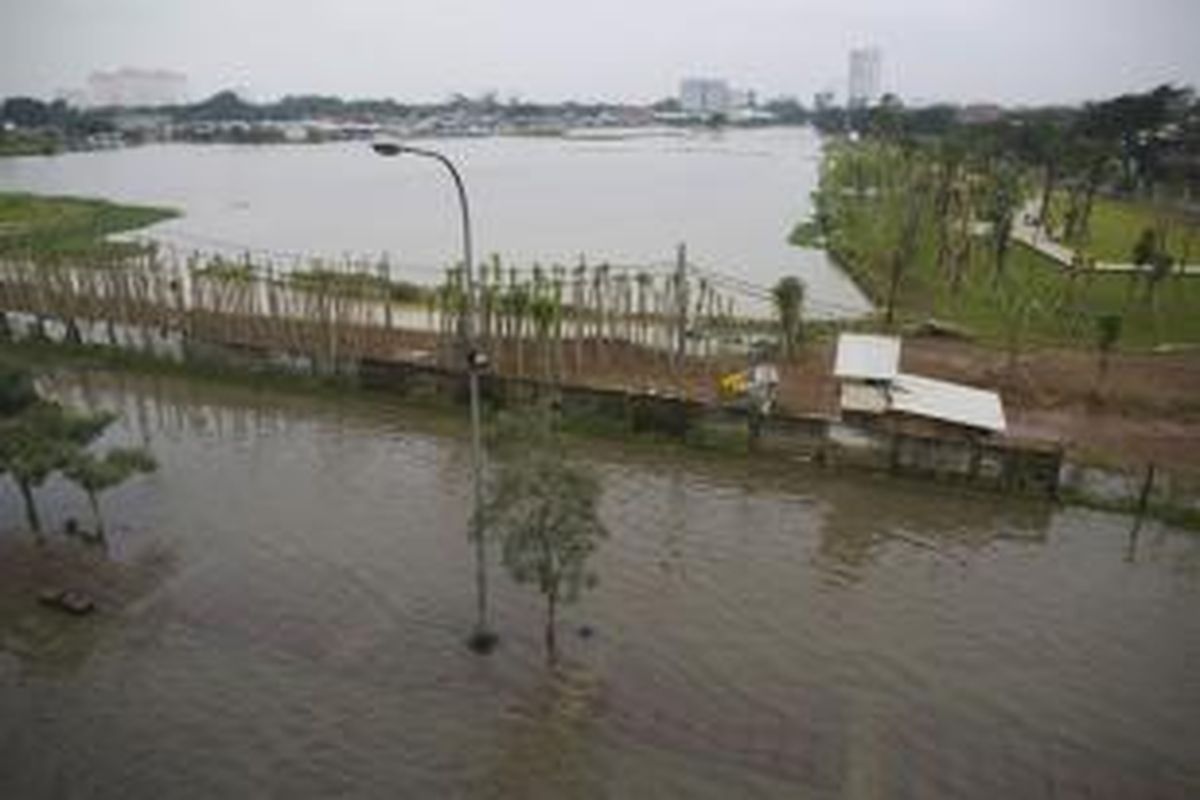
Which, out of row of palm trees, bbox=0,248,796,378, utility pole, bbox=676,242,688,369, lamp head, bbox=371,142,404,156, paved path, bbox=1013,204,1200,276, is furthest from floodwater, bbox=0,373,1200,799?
paved path, bbox=1013,204,1200,276

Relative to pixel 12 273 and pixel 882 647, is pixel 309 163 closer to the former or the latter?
pixel 12 273

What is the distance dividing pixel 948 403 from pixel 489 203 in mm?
59251

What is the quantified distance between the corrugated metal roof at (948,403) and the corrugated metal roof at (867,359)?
437 mm

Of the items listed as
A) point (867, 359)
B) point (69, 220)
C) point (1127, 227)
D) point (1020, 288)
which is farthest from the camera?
point (69, 220)

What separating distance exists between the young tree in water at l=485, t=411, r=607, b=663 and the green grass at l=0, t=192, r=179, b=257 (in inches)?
1524

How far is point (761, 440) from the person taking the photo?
84.7 feet

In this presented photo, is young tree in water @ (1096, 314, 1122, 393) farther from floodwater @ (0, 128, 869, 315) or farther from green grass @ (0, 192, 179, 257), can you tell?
green grass @ (0, 192, 179, 257)

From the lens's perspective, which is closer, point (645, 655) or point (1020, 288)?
point (645, 655)

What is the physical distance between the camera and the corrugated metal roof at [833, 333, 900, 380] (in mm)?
26312

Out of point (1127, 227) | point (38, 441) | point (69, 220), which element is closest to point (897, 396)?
point (38, 441)

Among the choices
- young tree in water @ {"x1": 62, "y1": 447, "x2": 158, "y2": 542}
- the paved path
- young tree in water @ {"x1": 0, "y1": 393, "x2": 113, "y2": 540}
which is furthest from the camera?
the paved path

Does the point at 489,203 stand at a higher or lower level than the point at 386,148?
lower

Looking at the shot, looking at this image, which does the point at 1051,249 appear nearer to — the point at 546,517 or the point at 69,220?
the point at 546,517

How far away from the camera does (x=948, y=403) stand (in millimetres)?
25656
